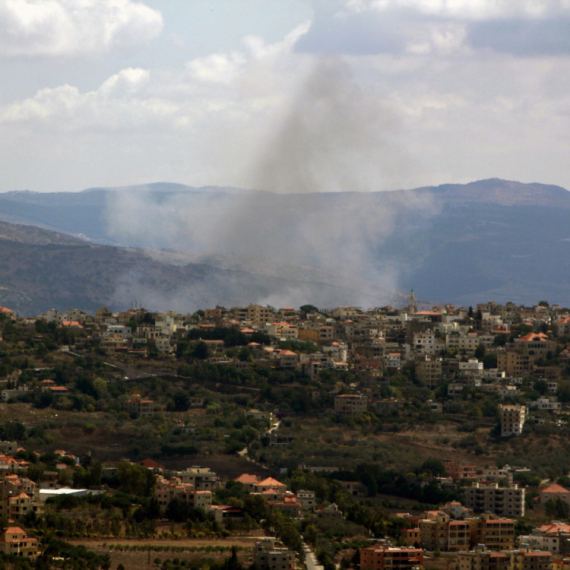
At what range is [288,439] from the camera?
74.6 meters

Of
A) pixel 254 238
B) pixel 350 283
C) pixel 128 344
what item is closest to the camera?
pixel 128 344

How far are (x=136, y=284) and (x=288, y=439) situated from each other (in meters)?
112

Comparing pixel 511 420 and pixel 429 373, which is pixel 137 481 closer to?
pixel 511 420

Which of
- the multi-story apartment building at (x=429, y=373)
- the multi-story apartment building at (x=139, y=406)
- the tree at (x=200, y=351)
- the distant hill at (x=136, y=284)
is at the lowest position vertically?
the multi-story apartment building at (x=139, y=406)

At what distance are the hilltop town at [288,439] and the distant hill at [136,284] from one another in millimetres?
59722

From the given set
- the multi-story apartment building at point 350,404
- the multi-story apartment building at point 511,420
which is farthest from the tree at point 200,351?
the multi-story apartment building at point 511,420

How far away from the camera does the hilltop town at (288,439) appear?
5488 cm

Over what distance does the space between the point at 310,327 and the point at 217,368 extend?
1534 centimetres

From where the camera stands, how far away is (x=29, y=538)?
51.5 metres

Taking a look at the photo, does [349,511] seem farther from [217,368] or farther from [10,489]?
[217,368]

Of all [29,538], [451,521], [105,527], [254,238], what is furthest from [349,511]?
[254,238]

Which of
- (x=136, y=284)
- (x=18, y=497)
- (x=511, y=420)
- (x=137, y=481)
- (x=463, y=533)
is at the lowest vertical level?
(x=463, y=533)

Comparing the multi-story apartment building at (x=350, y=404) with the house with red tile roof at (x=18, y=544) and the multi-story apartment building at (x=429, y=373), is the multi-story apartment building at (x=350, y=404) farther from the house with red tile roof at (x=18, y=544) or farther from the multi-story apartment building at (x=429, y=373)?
the house with red tile roof at (x=18, y=544)

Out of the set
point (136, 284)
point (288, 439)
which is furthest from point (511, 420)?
point (136, 284)
